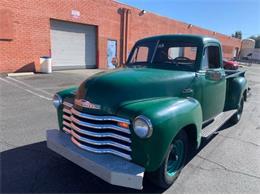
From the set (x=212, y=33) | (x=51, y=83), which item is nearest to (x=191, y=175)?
(x=51, y=83)

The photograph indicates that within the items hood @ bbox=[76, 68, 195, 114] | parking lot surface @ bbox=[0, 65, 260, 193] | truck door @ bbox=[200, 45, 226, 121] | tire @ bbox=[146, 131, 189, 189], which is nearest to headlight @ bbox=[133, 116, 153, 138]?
hood @ bbox=[76, 68, 195, 114]

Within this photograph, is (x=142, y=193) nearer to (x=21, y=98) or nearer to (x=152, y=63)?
(x=152, y=63)

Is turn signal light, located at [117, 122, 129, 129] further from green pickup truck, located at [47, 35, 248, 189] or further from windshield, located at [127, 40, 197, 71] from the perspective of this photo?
windshield, located at [127, 40, 197, 71]

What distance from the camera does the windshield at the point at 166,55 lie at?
4.27 m

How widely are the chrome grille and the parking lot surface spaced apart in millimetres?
589

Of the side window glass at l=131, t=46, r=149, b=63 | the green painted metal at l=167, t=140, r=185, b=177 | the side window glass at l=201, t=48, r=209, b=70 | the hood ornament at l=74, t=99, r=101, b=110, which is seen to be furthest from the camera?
the side window glass at l=131, t=46, r=149, b=63

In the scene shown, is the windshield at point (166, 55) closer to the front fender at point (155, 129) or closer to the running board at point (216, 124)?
the running board at point (216, 124)

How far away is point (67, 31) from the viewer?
15.8 m

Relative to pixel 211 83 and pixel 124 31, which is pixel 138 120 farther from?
pixel 124 31

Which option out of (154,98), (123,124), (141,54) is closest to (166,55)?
(141,54)

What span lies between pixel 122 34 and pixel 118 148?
1815 cm

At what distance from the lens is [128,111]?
2.86 metres

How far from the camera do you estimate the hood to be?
3018mm

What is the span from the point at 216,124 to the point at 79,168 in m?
2.65
